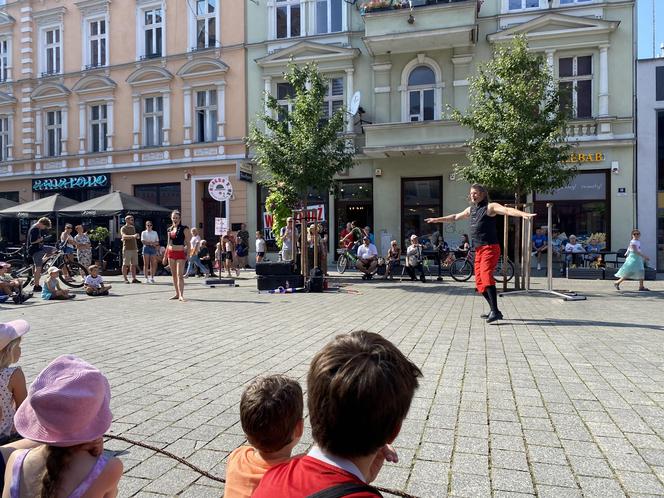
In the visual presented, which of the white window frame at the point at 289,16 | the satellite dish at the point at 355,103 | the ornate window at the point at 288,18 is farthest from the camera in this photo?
the ornate window at the point at 288,18

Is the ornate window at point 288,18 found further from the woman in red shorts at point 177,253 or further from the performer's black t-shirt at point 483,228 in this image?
the performer's black t-shirt at point 483,228

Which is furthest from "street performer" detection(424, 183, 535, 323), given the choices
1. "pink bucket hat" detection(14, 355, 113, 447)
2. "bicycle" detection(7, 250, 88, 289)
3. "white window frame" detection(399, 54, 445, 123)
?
"white window frame" detection(399, 54, 445, 123)

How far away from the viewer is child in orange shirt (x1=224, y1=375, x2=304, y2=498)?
1875mm

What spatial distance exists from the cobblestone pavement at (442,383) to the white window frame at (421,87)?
1250cm

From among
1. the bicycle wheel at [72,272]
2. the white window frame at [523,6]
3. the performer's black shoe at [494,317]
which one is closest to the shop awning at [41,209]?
the bicycle wheel at [72,272]

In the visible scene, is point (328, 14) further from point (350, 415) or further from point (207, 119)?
point (350, 415)

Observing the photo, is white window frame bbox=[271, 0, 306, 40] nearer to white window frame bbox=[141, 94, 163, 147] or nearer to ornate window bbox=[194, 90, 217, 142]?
ornate window bbox=[194, 90, 217, 142]

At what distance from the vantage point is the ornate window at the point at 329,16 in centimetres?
2184

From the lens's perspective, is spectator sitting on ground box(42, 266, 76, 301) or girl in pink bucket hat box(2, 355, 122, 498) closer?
girl in pink bucket hat box(2, 355, 122, 498)

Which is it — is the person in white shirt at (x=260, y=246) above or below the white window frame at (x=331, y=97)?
below

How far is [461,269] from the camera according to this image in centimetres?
1645

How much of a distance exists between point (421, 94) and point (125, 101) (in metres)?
14.2

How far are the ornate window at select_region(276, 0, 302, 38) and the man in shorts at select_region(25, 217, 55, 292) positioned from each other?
46.6 ft

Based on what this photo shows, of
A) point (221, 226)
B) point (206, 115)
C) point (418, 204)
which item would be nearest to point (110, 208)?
point (221, 226)
